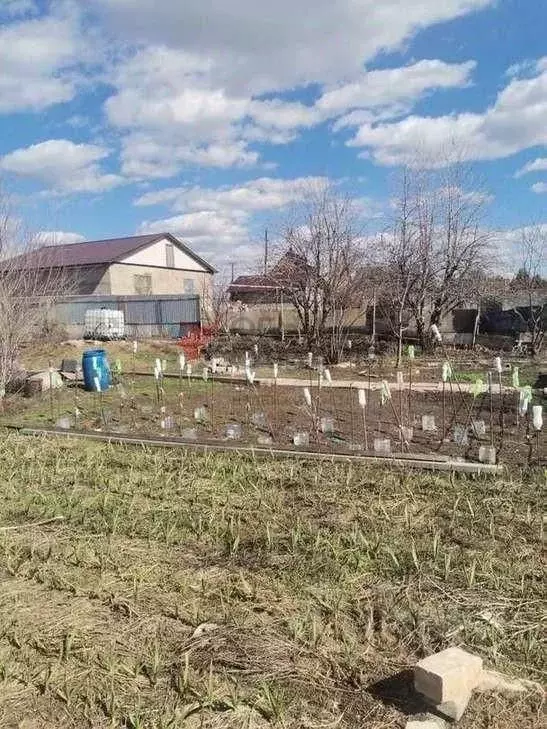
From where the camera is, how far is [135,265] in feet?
95.4

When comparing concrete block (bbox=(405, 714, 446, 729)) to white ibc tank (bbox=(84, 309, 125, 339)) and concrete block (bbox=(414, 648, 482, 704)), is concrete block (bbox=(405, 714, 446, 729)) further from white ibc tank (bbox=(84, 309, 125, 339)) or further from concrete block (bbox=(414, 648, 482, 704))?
white ibc tank (bbox=(84, 309, 125, 339))

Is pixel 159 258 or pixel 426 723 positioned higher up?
pixel 159 258

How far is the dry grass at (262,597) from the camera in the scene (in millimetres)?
1830

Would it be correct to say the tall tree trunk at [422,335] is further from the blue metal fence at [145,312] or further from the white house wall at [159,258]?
the white house wall at [159,258]

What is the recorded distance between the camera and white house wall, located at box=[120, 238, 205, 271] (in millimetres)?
29141

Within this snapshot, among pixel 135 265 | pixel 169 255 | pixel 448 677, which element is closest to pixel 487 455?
pixel 448 677

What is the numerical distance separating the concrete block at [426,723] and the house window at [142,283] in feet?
94.0

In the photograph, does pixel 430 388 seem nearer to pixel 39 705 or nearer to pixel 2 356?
pixel 2 356

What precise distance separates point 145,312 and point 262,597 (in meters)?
18.1

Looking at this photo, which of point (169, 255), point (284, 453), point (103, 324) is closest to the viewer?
point (284, 453)

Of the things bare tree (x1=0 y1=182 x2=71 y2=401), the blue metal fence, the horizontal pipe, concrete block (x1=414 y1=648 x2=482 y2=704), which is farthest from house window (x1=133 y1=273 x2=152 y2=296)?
concrete block (x1=414 y1=648 x2=482 y2=704)

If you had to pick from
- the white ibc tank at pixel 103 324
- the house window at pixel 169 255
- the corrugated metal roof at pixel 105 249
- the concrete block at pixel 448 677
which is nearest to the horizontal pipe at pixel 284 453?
the concrete block at pixel 448 677

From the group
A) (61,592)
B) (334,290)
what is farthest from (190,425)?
(334,290)

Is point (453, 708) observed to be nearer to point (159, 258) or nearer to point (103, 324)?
point (103, 324)
